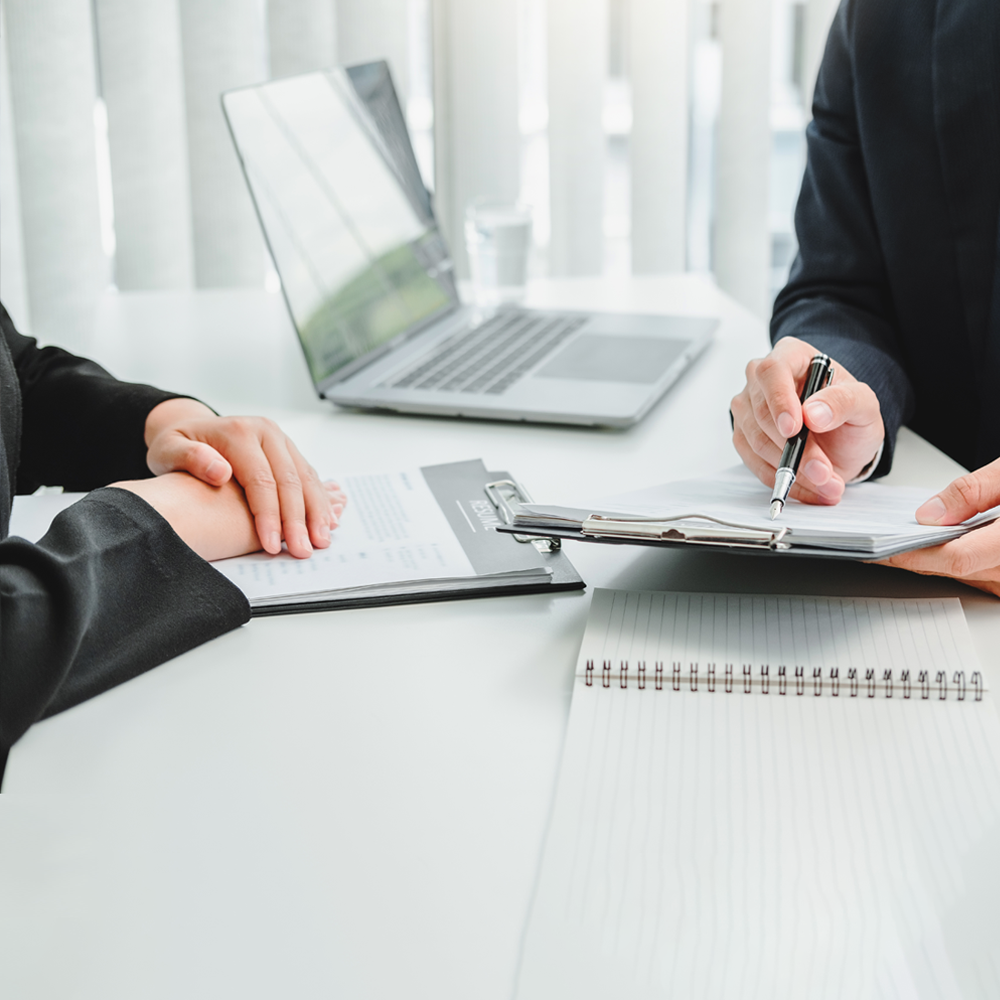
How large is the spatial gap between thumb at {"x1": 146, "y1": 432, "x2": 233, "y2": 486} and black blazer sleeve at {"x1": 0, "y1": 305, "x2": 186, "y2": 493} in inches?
2.4

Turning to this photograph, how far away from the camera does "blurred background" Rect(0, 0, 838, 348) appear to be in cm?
146

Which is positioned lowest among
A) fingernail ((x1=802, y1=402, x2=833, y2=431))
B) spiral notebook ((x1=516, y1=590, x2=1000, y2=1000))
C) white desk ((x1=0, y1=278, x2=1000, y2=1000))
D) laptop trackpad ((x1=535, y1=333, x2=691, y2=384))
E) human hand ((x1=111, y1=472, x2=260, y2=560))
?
white desk ((x1=0, y1=278, x2=1000, y2=1000))

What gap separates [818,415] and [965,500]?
0.37 ft

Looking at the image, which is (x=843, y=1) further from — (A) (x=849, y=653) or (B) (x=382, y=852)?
(B) (x=382, y=852)

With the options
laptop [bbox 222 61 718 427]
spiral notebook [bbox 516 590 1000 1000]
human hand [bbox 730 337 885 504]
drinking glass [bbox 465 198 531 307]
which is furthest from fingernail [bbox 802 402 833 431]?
drinking glass [bbox 465 198 531 307]

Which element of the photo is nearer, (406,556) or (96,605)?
(96,605)

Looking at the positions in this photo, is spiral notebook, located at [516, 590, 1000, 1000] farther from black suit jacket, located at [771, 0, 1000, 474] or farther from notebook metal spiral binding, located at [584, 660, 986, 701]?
black suit jacket, located at [771, 0, 1000, 474]

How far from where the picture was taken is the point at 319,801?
0.44 meters

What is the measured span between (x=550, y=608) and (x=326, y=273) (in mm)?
544

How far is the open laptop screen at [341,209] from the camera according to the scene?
0.99 meters

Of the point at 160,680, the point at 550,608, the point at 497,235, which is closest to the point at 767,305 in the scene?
the point at 497,235

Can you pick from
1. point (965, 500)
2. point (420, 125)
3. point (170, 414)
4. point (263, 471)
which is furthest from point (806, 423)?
point (420, 125)

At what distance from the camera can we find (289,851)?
0.41 m

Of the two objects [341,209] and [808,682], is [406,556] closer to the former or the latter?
[808,682]
